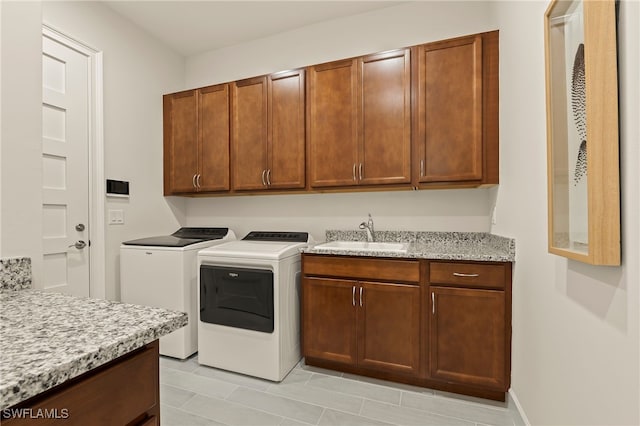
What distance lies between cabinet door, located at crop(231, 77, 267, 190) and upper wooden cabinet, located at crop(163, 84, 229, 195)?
10 centimetres

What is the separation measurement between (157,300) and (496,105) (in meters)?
2.89

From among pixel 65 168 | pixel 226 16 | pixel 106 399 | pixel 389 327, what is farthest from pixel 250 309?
pixel 226 16

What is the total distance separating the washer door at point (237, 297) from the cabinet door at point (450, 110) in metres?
1.37

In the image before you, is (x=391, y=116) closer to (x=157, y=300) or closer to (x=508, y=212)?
(x=508, y=212)

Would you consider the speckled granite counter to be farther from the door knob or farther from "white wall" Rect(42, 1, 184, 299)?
"white wall" Rect(42, 1, 184, 299)

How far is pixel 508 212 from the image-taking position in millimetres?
1873

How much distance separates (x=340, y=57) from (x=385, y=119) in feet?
2.94

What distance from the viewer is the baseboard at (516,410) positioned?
1.67m

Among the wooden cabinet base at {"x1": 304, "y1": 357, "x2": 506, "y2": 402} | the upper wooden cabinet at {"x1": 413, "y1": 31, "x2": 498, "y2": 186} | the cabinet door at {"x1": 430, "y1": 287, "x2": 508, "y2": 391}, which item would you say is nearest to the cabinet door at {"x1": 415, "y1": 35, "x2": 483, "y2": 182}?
the upper wooden cabinet at {"x1": 413, "y1": 31, "x2": 498, "y2": 186}

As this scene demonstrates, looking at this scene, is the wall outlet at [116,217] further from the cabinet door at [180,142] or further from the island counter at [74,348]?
the island counter at [74,348]

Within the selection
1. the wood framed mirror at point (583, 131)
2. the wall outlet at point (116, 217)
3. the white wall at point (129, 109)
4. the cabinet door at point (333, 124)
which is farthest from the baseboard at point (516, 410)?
the wall outlet at point (116, 217)

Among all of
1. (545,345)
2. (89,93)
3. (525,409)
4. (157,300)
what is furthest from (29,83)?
(525,409)

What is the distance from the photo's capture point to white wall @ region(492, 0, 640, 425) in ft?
2.64

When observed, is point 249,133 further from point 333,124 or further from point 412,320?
point 412,320
